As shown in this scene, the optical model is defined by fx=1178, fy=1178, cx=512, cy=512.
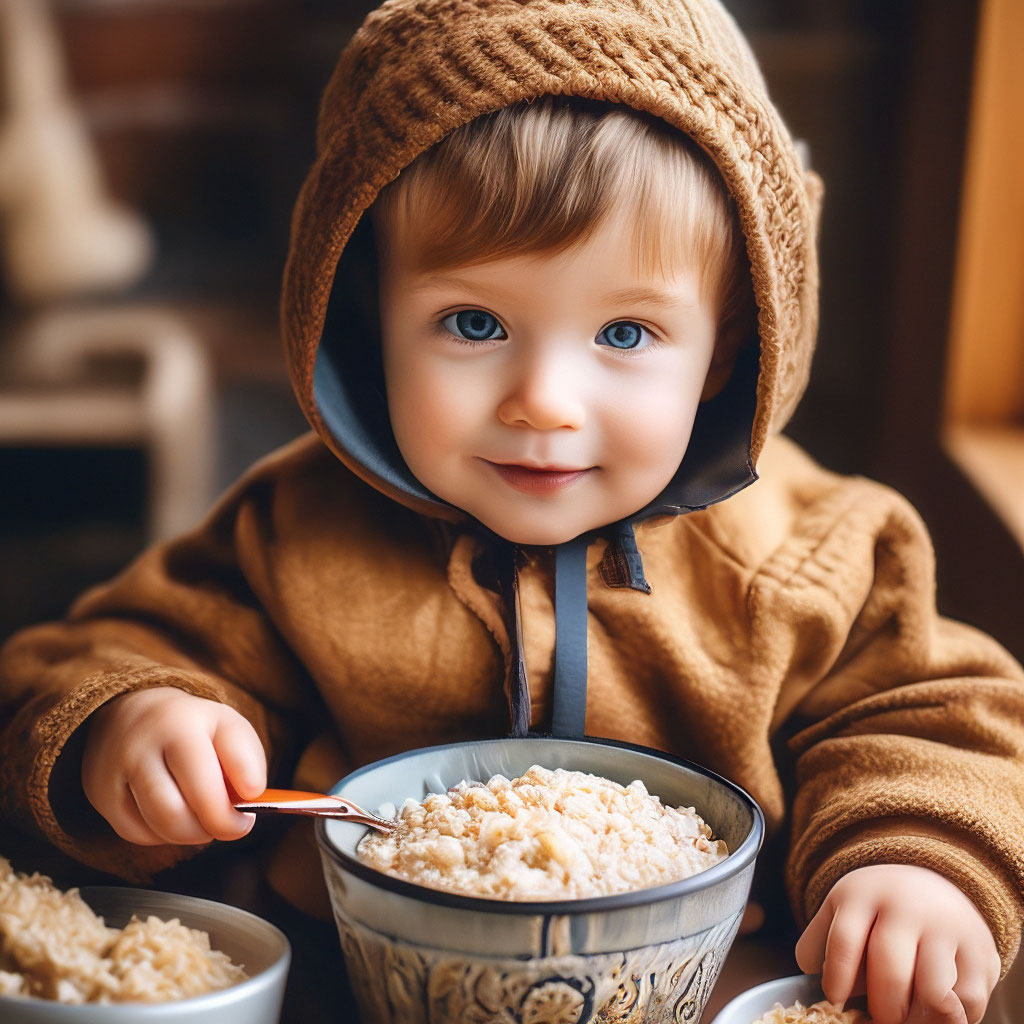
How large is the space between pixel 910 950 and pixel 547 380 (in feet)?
0.99

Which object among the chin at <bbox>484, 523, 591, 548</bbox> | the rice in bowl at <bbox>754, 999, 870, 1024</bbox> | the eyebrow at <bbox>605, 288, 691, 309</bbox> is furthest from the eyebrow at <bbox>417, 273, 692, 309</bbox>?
the rice in bowl at <bbox>754, 999, 870, 1024</bbox>

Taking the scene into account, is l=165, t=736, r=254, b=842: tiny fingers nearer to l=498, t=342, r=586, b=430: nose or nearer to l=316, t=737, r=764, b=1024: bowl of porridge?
l=316, t=737, r=764, b=1024: bowl of porridge

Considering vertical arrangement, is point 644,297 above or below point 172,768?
above

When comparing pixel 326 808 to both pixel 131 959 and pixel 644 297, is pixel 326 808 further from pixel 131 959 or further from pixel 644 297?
pixel 644 297

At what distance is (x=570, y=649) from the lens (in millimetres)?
636

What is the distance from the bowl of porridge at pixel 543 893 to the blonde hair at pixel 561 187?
0.83 feet

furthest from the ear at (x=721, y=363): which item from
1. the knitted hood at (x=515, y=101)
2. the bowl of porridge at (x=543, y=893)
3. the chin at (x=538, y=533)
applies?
the bowl of porridge at (x=543, y=893)

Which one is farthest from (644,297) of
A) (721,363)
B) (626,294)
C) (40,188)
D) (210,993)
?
(40,188)

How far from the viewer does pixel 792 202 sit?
24.2 inches

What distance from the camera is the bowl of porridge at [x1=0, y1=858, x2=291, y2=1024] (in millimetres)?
448

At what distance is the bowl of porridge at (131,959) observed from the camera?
17.6 inches

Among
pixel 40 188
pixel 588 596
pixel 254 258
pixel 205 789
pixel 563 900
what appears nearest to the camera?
pixel 563 900

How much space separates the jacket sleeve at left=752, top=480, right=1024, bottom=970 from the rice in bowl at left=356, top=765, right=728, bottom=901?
0.30 feet

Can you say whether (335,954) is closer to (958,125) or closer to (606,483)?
(606,483)
